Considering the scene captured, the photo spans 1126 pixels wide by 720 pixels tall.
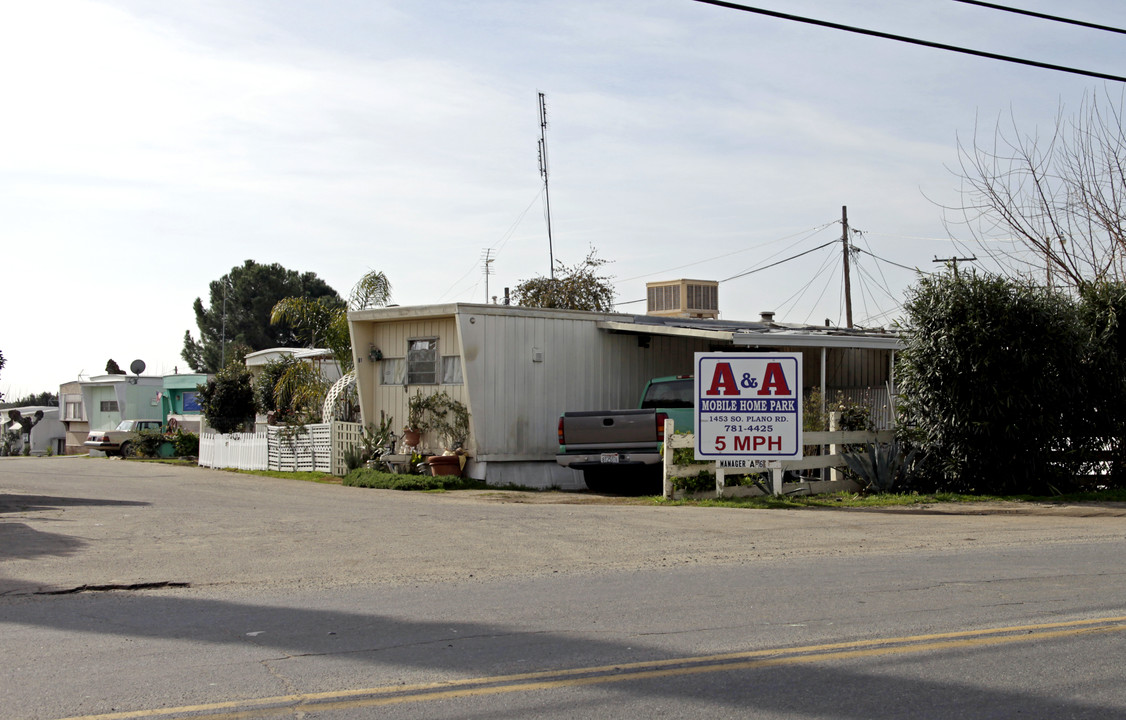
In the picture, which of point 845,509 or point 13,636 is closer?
point 13,636

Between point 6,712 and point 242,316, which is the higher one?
point 242,316

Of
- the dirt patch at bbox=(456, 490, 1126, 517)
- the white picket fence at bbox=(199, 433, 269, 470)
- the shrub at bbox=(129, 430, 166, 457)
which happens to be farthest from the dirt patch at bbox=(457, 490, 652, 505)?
the shrub at bbox=(129, 430, 166, 457)

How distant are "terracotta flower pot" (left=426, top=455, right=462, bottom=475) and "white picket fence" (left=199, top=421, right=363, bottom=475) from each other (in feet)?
10.9

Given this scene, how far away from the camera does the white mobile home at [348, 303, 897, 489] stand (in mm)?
19781

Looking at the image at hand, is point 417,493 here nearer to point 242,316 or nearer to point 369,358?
point 369,358

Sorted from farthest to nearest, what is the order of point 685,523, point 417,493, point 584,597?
point 417,493 < point 685,523 < point 584,597

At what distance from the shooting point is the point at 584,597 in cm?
804

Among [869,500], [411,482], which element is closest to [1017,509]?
[869,500]

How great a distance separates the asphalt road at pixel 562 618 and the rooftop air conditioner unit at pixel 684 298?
1740 centimetres

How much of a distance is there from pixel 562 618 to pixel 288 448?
1899 cm

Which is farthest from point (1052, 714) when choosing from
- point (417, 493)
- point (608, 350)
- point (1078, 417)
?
point (608, 350)

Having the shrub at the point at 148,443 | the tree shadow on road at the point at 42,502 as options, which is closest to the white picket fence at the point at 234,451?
the shrub at the point at 148,443

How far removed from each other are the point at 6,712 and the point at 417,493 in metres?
13.4

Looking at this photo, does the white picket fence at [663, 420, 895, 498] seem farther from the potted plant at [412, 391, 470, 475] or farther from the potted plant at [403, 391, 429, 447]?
the potted plant at [403, 391, 429, 447]
